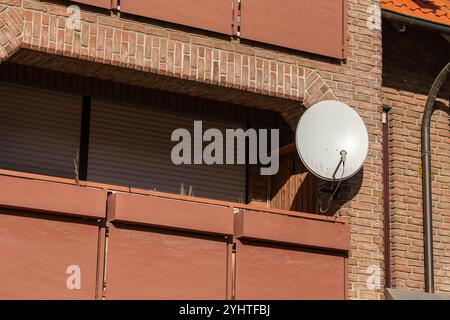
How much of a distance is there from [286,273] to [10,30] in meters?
4.02

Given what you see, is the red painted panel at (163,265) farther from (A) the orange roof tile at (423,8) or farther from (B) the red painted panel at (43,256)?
(A) the orange roof tile at (423,8)

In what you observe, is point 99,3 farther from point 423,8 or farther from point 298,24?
point 423,8

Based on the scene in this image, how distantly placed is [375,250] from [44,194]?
4288mm

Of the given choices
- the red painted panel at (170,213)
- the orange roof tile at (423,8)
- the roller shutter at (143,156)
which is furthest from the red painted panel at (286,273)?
the orange roof tile at (423,8)

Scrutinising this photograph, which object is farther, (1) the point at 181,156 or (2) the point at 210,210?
(1) the point at 181,156

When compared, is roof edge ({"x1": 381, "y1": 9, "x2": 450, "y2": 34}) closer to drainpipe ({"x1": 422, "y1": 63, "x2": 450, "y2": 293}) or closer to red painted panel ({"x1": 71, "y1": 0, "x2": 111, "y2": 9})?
drainpipe ({"x1": 422, "y1": 63, "x2": 450, "y2": 293})

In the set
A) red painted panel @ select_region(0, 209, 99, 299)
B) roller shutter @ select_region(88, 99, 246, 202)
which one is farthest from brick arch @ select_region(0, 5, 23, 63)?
roller shutter @ select_region(88, 99, 246, 202)

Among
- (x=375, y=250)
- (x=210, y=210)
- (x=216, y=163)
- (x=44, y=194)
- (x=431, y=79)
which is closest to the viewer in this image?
(x=44, y=194)

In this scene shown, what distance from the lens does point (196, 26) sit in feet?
43.8

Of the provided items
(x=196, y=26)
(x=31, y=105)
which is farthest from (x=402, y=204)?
(x=31, y=105)

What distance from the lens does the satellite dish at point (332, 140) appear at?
44.4 ft

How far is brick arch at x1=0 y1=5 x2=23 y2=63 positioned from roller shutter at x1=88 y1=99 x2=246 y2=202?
236 centimetres

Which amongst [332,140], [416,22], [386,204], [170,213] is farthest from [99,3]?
[386,204]

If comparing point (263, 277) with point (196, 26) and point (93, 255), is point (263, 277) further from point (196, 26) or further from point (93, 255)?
point (196, 26)
